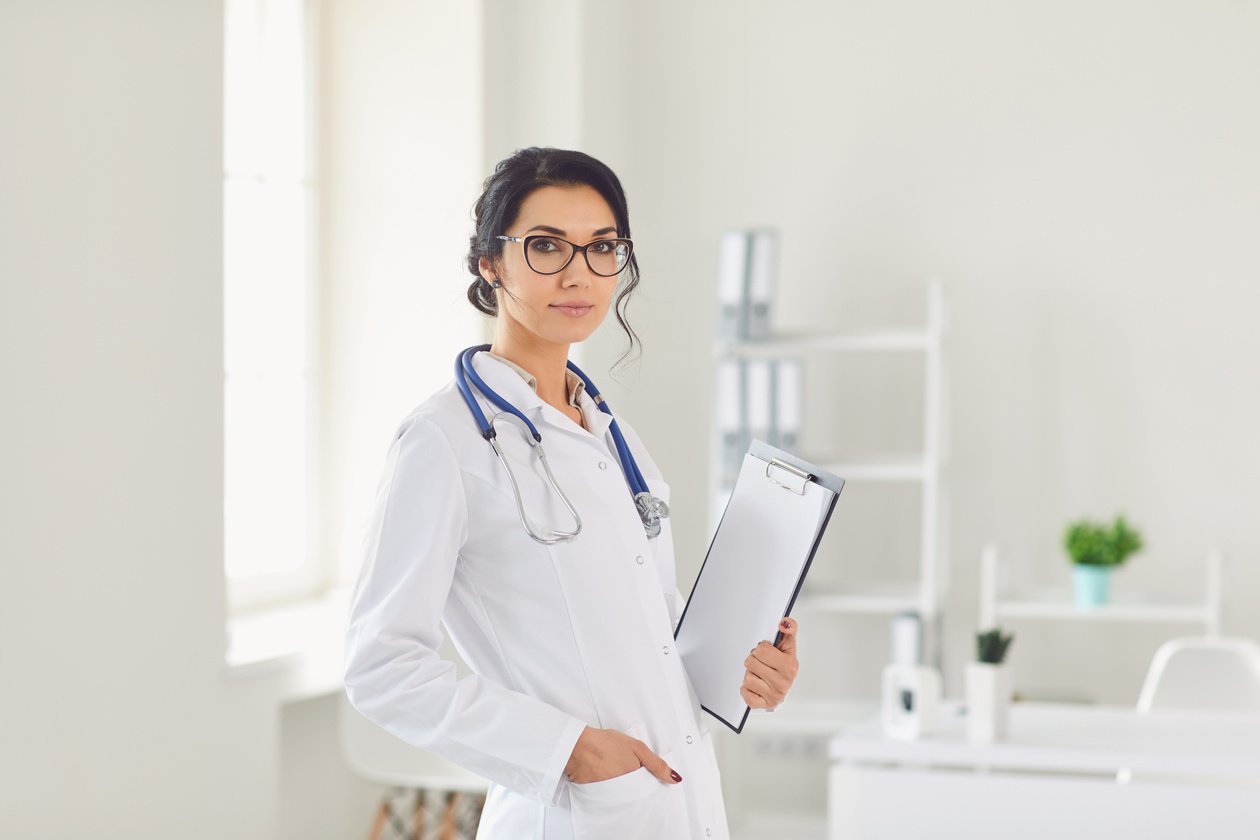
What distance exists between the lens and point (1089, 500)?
13.7ft

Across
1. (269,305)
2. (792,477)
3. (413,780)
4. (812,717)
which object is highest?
(269,305)

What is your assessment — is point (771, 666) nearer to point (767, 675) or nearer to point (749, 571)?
point (767, 675)

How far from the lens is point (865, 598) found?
397 cm

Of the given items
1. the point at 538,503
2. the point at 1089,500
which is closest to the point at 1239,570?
the point at 1089,500

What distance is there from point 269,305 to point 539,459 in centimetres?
243

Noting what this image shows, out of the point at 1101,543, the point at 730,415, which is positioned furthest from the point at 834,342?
the point at 1101,543

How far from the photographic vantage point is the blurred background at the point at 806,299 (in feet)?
11.6

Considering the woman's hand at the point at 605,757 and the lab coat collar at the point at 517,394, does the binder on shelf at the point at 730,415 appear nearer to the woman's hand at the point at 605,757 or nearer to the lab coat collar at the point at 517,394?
the lab coat collar at the point at 517,394

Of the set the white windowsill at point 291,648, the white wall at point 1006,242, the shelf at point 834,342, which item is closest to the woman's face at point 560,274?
the white windowsill at point 291,648

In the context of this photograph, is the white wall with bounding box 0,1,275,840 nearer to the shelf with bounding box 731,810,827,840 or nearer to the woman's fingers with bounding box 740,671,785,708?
the woman's fingers with bounding box 740,671,785,708

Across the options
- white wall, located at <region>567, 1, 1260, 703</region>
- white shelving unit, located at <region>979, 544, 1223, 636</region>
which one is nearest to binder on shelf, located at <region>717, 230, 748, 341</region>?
white wall, located at <region>567, 1, 1260, 703</region>

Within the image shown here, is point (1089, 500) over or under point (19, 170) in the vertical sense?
under

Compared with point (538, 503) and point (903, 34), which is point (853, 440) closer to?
point (903, 34)

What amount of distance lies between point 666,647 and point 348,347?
102 inches
